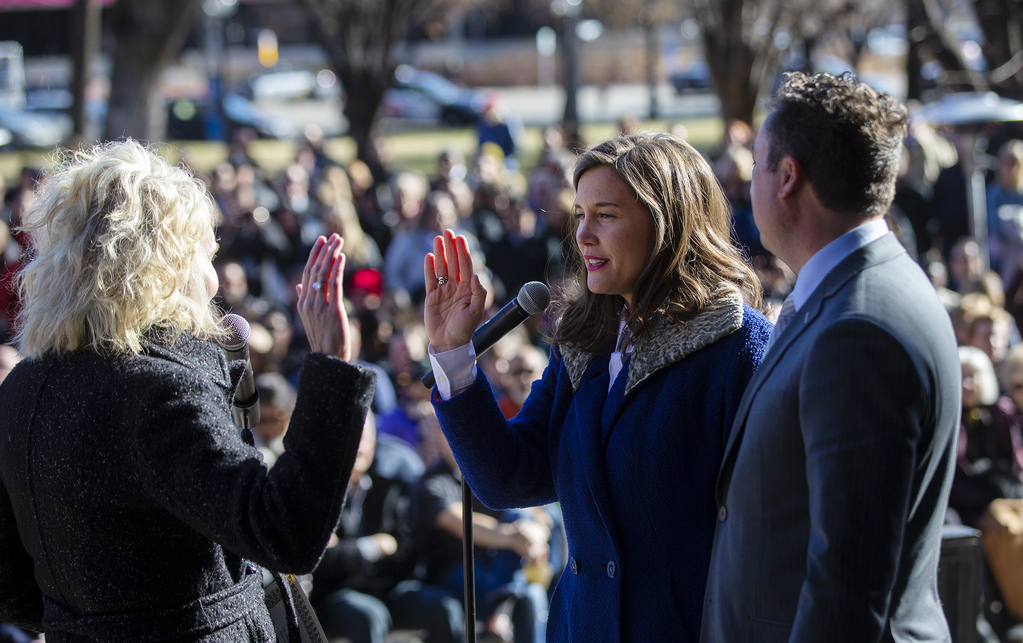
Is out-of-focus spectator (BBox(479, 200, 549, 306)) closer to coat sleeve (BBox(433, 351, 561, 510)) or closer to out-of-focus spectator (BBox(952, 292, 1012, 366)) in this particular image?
out-of-focus spectator (BBox(952, 292, 1012, 366))

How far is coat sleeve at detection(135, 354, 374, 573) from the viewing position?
1.79 m

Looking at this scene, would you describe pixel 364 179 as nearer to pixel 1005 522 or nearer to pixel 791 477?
pixel 1005 522

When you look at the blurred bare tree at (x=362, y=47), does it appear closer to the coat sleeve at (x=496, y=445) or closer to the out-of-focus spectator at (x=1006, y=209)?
the out-of-focus spectator at (x=1006, y=209)

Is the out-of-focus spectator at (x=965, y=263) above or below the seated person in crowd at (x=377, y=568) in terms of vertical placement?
above

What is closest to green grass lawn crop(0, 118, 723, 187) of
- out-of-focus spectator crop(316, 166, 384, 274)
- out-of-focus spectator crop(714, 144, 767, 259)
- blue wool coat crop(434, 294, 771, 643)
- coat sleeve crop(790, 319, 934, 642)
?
out-of-focus spectator crop(316, 166, 384, 274)

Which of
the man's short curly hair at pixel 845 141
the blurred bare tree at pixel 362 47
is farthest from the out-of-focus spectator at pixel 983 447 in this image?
the blurred bare tree at pixel 362 47

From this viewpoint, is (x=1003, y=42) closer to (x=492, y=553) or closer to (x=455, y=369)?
(x=492, y=553)

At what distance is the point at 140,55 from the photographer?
12281 millimetres

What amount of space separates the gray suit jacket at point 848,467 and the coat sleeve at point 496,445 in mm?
669

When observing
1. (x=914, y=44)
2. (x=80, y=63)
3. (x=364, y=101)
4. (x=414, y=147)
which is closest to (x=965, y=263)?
(x=914, y=44)

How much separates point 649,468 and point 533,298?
0.49 meters

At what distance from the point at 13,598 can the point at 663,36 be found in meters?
38.9

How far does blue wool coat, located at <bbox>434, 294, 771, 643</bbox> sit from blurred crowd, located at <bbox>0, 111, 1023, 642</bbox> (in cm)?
60

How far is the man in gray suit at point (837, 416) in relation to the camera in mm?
1649
